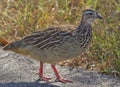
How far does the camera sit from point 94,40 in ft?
26.2

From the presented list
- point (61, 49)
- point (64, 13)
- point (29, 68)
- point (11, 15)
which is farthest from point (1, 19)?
point (61, 49)

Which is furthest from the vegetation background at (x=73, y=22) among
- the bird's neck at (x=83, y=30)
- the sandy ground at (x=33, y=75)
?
the bird's neck at (x=83, y=30)

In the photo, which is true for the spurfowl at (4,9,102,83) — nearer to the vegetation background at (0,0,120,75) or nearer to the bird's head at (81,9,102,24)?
the bird's head at (81,9,102,24)

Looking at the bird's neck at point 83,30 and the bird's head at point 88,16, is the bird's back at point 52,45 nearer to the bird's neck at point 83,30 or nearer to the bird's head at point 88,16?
the bird's neck at point 83,30

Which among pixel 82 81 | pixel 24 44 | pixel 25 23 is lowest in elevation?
pixel 82 81

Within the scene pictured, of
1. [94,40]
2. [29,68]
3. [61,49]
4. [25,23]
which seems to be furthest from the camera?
[25,23]

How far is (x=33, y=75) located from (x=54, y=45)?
0.58m

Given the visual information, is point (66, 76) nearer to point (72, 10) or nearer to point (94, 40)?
point (94, 40)

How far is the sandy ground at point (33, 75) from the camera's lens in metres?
6.89

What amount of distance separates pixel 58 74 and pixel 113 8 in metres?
2.26

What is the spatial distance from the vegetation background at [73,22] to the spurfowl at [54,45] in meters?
0.61

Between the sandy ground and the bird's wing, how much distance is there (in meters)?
0.46

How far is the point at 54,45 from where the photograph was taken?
688 centimetres

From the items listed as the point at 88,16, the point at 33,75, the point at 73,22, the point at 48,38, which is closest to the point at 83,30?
the point at 88,16
